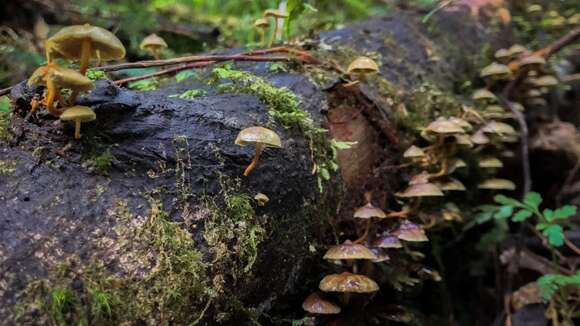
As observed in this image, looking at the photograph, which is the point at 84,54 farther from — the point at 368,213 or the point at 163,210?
the point at 368,213

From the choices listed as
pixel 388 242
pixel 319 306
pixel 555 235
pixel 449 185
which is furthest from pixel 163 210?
pixel 555 235

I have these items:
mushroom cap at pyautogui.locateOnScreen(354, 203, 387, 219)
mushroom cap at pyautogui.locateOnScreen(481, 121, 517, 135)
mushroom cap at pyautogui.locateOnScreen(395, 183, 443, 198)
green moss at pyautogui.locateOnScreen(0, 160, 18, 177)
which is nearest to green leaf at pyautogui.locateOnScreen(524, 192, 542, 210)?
mushroom cap at pyautogui.locateOnScreen(481, 121, 517, 135)

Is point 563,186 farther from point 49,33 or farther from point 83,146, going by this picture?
point 49,33

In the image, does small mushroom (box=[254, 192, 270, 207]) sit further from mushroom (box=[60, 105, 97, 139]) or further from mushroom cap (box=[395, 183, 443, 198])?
mushroom cap (box=[395, 183, 443, 198])

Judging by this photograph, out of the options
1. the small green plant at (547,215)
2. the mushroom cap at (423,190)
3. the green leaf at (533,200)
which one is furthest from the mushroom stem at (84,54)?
the green leaf at (533,200)

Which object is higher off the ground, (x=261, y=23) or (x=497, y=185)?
(x=261, y=23)

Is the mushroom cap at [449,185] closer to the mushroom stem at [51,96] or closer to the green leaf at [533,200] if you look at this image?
the green leaf at [533,200]
